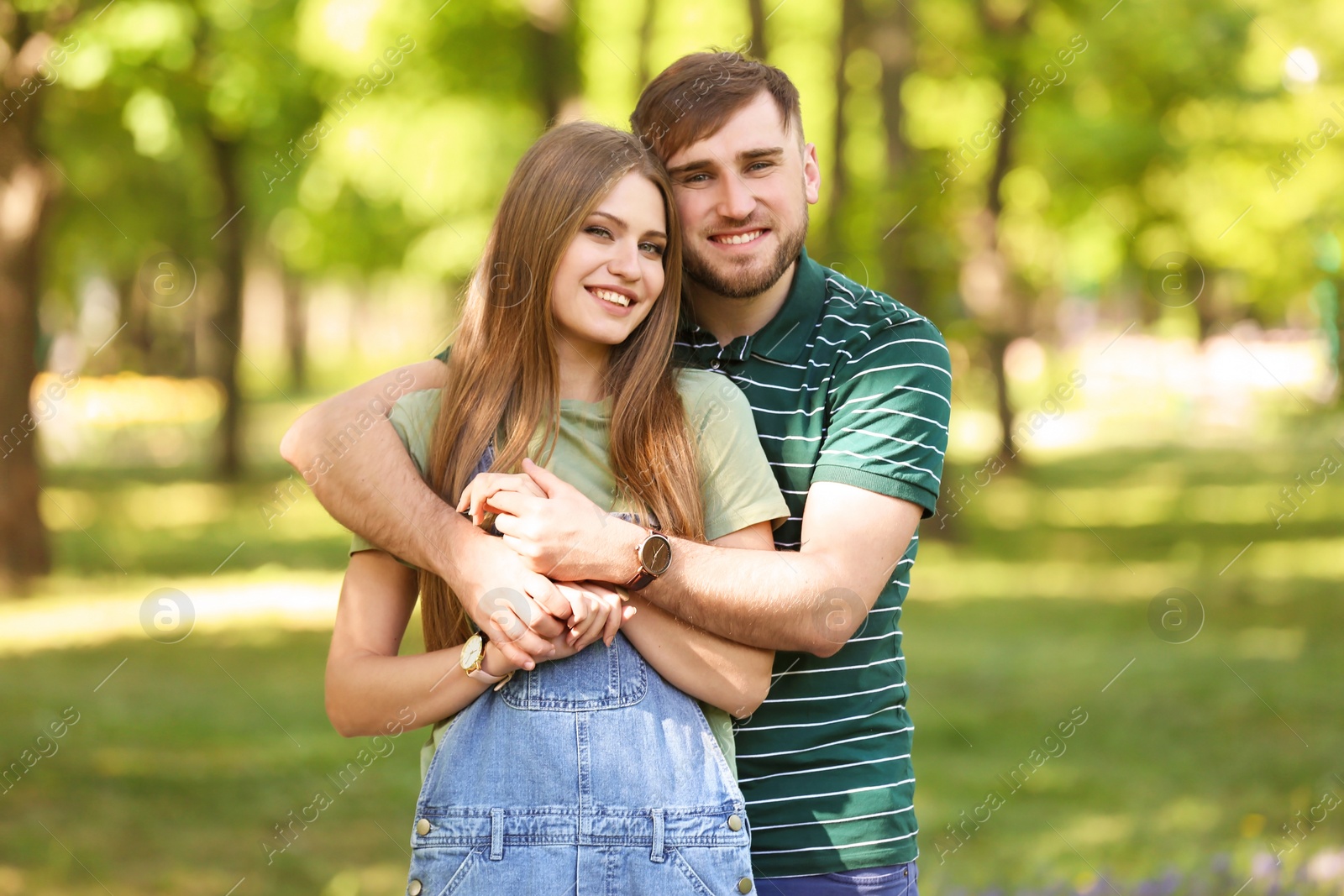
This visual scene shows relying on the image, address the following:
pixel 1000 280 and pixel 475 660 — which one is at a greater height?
pixel 1000 280

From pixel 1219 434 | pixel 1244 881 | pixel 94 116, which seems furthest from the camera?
pixel 1219 434

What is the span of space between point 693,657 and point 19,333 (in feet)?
33.6

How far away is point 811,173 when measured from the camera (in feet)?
9.61

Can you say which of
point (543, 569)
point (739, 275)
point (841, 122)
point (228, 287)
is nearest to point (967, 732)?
point (739, 275)

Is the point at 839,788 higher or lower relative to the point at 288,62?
lower

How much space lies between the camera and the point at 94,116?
14375 mm

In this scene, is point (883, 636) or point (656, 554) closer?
point (656, 554)

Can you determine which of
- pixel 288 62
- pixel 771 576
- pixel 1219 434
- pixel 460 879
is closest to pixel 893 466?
pixel 771 576

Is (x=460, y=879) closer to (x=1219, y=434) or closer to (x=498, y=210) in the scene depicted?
(x=498, y=210)

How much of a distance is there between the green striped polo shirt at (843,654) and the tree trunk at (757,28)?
7.37m

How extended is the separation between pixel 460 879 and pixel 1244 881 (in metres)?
3.63

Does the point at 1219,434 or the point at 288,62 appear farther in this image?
the point at 1219,434

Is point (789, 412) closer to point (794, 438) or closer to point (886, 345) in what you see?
point (794, 438)

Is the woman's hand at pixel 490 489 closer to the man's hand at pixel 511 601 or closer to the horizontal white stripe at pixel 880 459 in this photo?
the man's hand at pixel 511 601
